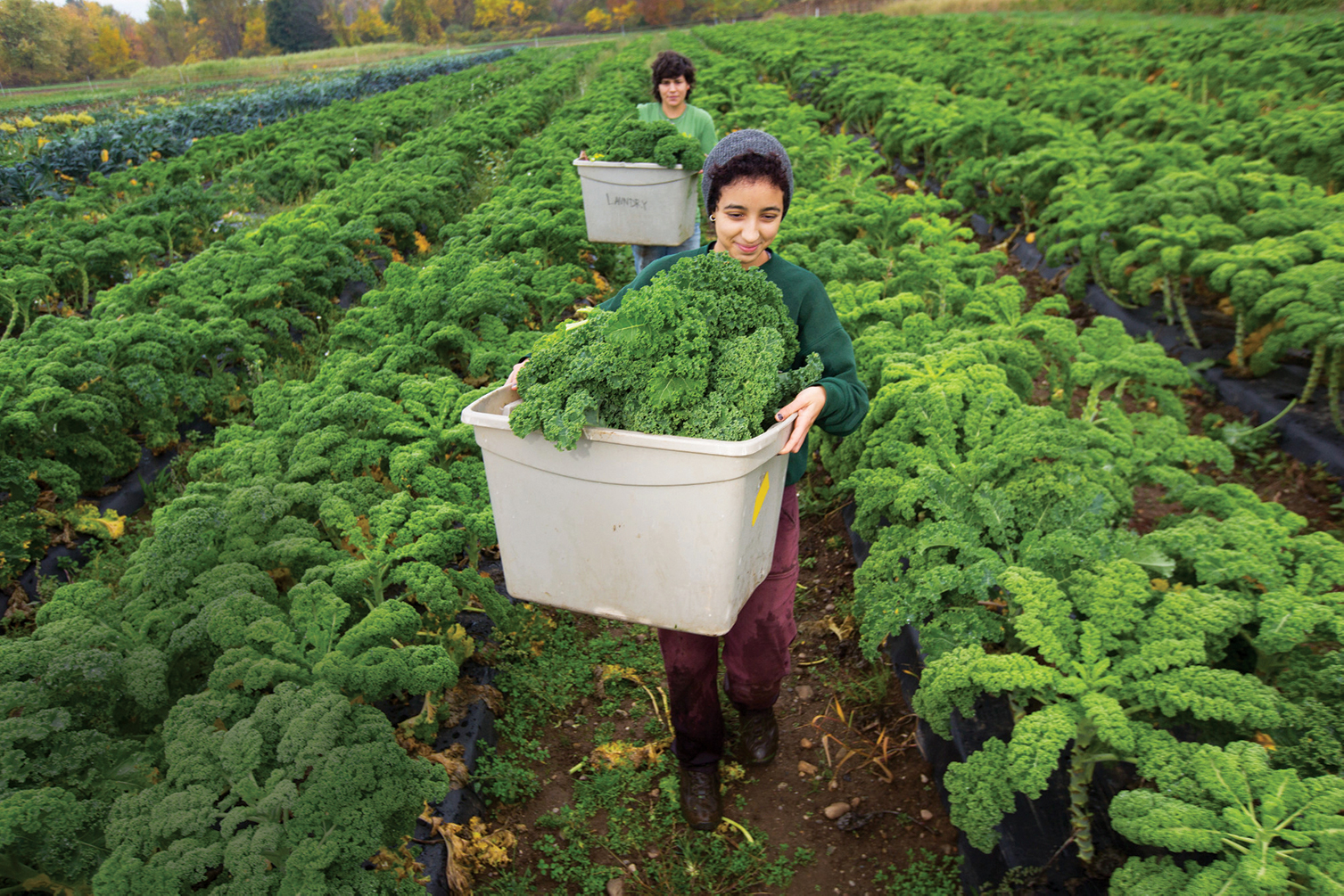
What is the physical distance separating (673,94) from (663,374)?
4.07m

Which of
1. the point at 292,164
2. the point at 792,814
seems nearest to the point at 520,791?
the point at 792,814

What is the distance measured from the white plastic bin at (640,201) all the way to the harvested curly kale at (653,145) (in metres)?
0.07

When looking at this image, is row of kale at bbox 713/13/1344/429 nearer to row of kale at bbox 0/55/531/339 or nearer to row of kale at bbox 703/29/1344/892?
row of kale at bbox 703/29/1344/892

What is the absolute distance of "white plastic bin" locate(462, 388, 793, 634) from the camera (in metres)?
1.56

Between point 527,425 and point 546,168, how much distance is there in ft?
24.4

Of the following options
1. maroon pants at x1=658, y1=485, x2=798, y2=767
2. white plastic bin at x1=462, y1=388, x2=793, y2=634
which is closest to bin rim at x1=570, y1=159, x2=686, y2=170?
maroon pants at x1=658, y1=485, x2=798, y2=767

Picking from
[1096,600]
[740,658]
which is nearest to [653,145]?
[740,658]

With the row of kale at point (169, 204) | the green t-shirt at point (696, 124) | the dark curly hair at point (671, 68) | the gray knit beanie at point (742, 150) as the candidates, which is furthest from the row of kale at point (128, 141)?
the gray knit beanie at point (742, 150)

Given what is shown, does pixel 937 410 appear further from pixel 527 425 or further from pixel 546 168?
pixel 546 168

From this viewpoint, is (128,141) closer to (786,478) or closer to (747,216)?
(747,216)

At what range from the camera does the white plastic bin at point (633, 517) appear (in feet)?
5.11

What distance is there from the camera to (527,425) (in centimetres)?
158

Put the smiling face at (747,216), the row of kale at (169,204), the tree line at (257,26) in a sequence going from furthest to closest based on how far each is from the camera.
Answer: the tree line at (257,26), the row of kale at (169,204), the smiling face at (747,216)

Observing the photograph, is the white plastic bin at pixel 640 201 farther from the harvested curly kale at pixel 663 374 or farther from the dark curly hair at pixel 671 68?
the harvested curly kale at pixel 663 374
